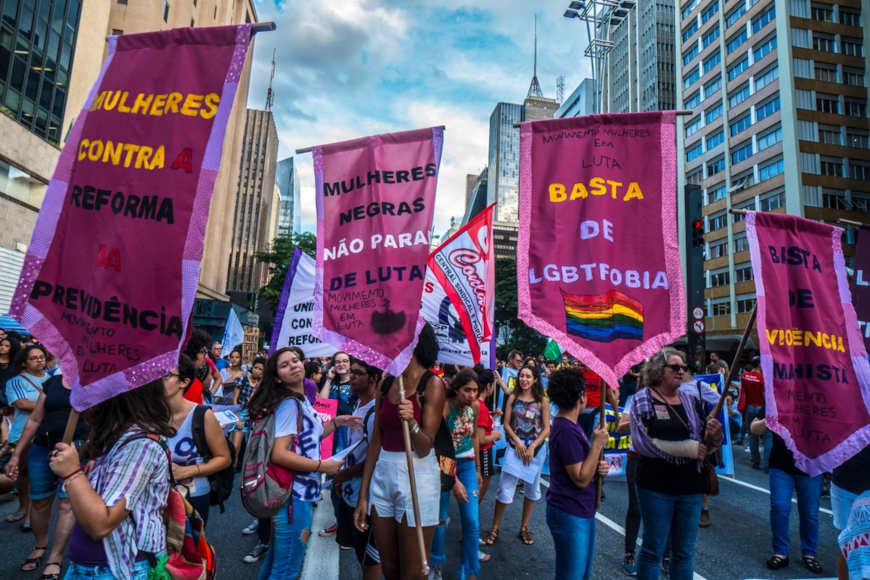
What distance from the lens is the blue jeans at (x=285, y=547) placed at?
333cm

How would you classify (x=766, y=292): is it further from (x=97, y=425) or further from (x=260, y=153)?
(x=260, y=153)

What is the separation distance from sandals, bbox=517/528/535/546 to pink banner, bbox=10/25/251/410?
456 cm

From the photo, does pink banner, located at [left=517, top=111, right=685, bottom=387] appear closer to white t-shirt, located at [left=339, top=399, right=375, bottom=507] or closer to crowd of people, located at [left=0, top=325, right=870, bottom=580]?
crowd of people, located at [left=0, top=325, right=870, bottom=580]

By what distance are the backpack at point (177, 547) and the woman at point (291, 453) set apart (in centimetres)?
98

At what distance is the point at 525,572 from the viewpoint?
481 cm

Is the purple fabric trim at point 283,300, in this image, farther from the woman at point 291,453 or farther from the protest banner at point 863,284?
the protest banner at point 863,284

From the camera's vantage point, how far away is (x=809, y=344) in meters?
3.71

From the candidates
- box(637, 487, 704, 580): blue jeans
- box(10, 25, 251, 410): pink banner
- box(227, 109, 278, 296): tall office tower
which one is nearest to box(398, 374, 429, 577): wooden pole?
box(10, 25, 251, 410): pink banner

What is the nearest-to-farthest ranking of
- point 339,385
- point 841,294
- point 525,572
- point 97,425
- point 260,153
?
point 97,425
point 841,294
point 525,572
point 339,385
point 260,153

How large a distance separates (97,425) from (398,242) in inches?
81.5

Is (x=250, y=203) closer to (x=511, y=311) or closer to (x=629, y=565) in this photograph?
(x=511, y=311)

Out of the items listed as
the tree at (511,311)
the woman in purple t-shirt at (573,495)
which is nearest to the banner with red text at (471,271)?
the woman in purple t-shirt at (573,495)

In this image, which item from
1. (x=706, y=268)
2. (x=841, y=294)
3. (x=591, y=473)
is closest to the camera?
(x=591, y=473)

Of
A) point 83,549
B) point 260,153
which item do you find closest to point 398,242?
point 83,549
